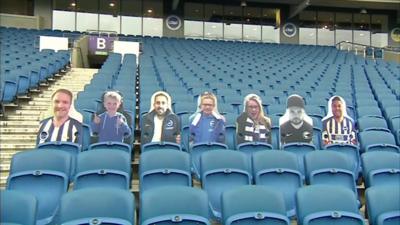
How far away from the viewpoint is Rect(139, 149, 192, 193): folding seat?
A: 4.45 m

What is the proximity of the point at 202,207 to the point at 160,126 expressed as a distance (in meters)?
2.71

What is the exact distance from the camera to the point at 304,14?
25.2m

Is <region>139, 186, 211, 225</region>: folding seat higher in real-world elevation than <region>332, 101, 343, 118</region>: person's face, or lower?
lower

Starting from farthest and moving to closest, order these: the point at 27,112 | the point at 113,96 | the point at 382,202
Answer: the point at 27,112, the point at 113,96, the point at 382,202

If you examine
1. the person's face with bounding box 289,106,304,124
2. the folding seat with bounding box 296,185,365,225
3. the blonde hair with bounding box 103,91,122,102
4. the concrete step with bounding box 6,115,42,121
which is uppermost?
the blonde hair with bounding box 103,91,122,102

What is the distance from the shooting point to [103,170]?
4.29 metres

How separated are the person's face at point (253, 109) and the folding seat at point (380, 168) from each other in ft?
5.47

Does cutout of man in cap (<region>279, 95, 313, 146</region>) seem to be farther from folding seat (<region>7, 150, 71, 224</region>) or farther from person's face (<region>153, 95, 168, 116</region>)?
folding seat (<region>7, 150, 71, 224</region>)

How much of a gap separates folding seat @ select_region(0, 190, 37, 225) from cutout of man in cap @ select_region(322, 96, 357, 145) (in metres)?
4.43

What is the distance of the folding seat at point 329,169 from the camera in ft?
15.6

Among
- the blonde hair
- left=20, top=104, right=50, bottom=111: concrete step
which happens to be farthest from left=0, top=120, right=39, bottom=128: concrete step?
the blonde hair

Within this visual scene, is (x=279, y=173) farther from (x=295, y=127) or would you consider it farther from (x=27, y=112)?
(x=27, y=112)

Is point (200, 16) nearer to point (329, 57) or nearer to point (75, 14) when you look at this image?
point (75, 14)

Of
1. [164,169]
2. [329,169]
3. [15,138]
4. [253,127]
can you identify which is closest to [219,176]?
[164,169]
